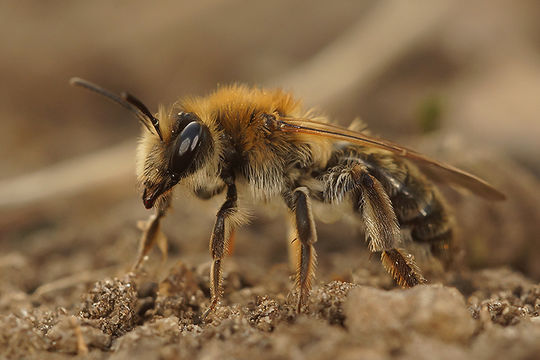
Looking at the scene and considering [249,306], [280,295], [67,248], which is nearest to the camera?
[249,306]

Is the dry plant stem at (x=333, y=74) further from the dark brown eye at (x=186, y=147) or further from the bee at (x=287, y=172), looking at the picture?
the dark brown eye at (x=186, y=147)

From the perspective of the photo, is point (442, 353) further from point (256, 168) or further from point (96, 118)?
point (96, 118)

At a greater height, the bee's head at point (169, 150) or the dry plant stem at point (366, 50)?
the dry plant stem at point (366, 50)

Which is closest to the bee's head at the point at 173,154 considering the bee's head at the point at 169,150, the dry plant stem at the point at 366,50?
the bee's head at the point at 169,150

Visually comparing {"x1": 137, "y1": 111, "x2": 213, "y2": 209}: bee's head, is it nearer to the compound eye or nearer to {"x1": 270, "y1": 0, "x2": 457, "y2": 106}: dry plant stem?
the compound eye

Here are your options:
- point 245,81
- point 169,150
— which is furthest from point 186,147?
point 245,81

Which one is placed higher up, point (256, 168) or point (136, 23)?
point (136, 23)

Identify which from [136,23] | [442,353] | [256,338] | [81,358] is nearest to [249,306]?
[256,338]
